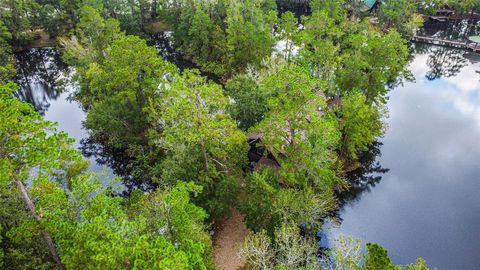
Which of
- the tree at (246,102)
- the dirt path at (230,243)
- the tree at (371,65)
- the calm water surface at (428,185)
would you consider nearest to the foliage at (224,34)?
the tree at (246,102)

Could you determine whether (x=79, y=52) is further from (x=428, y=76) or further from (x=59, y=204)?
(x=428, y=76)

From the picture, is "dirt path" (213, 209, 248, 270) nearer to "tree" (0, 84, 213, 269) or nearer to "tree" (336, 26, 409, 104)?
"tree" (0, 84, 213, 269)

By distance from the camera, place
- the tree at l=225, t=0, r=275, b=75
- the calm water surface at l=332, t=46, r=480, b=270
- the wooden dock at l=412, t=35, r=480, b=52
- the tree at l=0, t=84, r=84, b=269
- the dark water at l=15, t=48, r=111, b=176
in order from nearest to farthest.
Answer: the tree at l=0, t=84, r=84, b=269 → the calm water surface at l=332, t=46, r=480, b=270 → the dark water at l=15, t=48, r=111, b=176 → the tree at l=225, t=0, r=275, b=75 → the wooden dock at l=412, t=35, r=480, b=52

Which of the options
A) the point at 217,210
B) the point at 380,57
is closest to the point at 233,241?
the point at 217,210

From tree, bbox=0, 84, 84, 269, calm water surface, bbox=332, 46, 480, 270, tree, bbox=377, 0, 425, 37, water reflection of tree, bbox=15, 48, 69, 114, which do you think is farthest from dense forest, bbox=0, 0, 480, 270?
tree, bbox=377, 0, 425, 37

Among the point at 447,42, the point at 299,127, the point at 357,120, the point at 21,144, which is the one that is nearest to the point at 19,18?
the point at 21,144

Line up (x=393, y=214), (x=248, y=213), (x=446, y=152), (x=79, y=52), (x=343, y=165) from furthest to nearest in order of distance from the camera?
(x=79, y=52), (x=446, y=152), (x=343, y=165), (x=393, y=214), (x=248, y=213)
